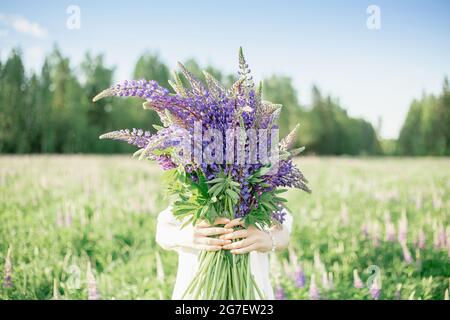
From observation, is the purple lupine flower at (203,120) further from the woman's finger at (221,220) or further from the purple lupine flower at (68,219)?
the purple lupine flower at (68,219)

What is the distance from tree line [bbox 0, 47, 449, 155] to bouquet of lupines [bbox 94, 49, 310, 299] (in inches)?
48.9

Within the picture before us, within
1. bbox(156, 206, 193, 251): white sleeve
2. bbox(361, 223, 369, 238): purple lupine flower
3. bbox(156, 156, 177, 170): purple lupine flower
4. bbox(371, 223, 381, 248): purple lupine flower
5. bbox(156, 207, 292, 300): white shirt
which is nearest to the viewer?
bbox(156, 156, 177, 170): purple lupine flower

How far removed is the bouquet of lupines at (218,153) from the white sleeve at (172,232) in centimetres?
20

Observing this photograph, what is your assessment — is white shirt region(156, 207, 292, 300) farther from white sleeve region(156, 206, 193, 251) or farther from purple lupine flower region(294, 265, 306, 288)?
purple lupine flower region(294, 265, 306, 288)

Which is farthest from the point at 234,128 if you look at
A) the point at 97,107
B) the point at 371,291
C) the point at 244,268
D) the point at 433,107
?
the point at 97,107

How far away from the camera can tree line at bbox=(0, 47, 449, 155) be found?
4.88m

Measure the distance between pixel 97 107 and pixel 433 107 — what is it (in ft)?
24.4

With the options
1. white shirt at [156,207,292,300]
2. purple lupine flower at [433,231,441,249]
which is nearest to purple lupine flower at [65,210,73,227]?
white shirt at [156,207,292,300]

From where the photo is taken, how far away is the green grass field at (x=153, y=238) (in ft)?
11.4

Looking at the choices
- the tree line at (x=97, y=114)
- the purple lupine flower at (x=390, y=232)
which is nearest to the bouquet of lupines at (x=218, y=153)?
the tree line at (x=97, y=114)

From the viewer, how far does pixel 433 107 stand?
483 cm

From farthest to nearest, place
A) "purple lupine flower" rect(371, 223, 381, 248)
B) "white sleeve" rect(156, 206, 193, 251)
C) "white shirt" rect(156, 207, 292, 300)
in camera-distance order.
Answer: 1. "purple lupine flower" rect(371, 223, 381, 248)
2. "white shirt" rect(156, 207, 292, 300)
3. "white sleeve" rect(156, 206, 193, 251)

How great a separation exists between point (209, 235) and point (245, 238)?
151 mm

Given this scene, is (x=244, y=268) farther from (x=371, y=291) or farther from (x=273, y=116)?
(x=371, y=291)
